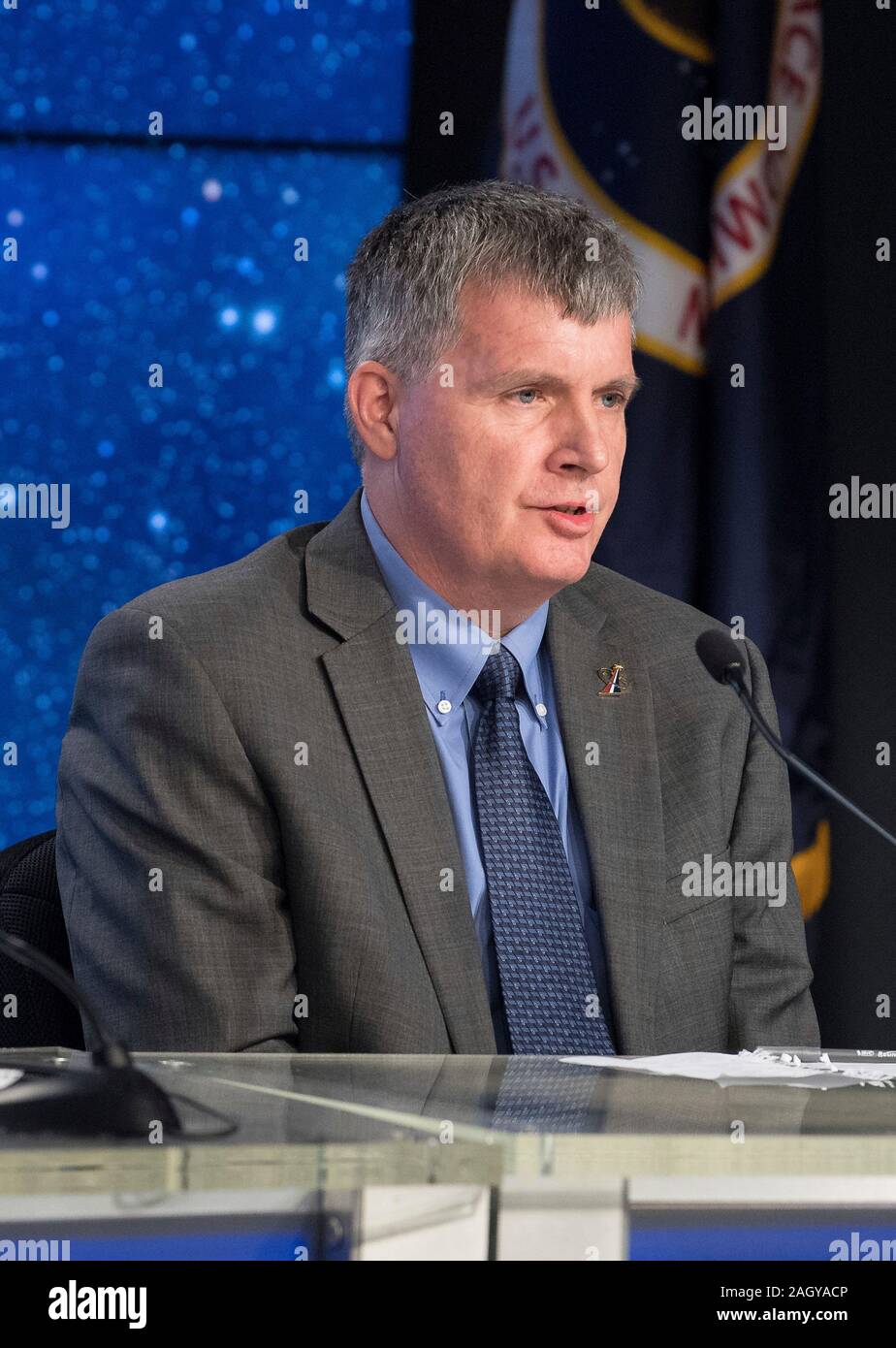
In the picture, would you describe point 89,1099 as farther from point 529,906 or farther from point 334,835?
point 529,906

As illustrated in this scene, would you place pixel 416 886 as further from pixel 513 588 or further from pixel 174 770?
pixel 513 588

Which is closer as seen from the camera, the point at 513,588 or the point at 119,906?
the point at 119,906

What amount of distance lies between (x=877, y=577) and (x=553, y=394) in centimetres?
119

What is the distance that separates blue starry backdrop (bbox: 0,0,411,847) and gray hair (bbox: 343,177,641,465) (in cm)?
100

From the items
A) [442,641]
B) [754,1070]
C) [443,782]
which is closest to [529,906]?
[443,782]

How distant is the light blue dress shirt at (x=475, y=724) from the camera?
1715mm

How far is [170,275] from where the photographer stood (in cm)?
290

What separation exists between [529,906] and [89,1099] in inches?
33.1

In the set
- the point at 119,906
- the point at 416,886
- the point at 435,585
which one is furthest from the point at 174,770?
the point at 435,585

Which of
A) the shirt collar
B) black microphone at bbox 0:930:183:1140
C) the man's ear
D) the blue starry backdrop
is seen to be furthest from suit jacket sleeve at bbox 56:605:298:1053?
the blue starry backdrop

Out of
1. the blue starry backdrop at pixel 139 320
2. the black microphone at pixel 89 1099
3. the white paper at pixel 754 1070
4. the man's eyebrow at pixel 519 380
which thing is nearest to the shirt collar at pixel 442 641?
the man's eyebrow at pixel 519 380

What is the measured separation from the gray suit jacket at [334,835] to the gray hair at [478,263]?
0.25 metres

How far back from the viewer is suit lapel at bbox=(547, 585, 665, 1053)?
5.59ft

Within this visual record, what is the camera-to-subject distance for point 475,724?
1.81 meters
